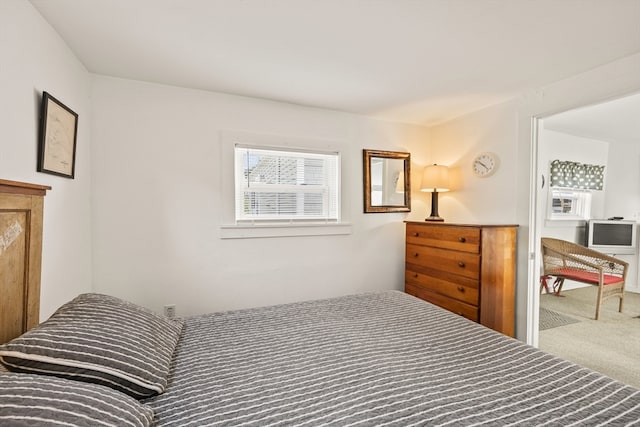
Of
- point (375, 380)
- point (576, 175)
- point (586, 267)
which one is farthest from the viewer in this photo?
point (576, 175)

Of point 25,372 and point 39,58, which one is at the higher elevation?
point 39,58

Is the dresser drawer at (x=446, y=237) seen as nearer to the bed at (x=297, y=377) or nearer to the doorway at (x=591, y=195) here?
the doorway at (x=591, y=195)

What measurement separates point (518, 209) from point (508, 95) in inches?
40.6

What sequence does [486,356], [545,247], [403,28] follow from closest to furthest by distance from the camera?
[486,356]
[403,28]
[545,247]

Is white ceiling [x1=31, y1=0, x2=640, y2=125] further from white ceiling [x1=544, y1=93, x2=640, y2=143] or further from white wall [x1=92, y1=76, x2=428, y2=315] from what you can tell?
white ceiling [x1=544, y1=93, x2=640, y2=143]

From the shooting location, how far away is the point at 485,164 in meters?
3.01

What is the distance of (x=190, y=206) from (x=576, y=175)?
5502mm

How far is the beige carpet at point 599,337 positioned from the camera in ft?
8.10

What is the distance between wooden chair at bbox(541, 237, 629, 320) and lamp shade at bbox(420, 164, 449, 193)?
6.64 feet

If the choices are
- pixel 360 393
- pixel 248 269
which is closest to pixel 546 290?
pixel 248 269

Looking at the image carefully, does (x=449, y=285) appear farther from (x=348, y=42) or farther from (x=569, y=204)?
(x=569, y=204)

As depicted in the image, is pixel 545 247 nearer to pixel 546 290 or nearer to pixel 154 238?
pixel 546 290

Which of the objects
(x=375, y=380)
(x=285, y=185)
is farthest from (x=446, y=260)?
(x=375, y=380)

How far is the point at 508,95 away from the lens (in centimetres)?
270
